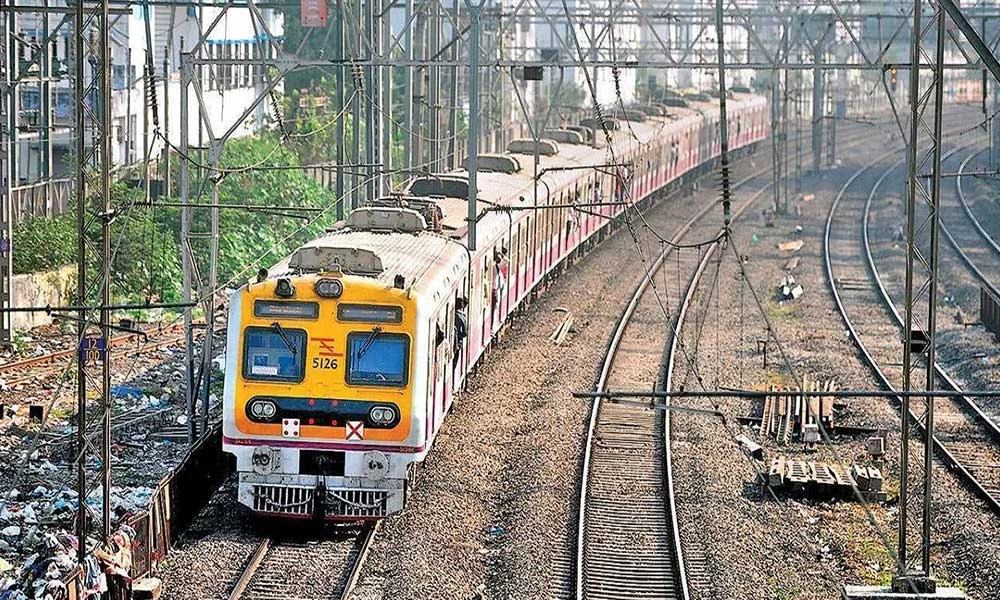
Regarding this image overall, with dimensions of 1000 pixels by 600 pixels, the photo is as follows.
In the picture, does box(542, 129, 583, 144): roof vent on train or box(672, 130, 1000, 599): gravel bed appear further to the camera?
box(542, 129, 583, 144): roof vent on train

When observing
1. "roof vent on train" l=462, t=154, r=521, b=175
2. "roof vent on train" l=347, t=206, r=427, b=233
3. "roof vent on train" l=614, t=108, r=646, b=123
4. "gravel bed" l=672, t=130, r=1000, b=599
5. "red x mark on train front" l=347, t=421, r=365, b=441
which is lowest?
"gravel bed" l=672, t=130, r=1000, b=599

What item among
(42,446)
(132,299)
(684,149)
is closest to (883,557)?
(42,446)

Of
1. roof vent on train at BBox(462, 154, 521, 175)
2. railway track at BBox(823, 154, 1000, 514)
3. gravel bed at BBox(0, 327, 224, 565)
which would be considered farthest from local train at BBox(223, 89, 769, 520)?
roof vent on train at BBox(462, 154, 521, 175)

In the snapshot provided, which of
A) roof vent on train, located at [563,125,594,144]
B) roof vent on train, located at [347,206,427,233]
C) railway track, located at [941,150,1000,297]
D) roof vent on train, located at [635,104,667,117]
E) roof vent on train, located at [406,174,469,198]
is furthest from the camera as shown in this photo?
roof vent on train, located at [635,104,667,117]

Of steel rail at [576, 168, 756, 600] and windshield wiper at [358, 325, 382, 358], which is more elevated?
windshield wiper at [358, 325, 382, 358]

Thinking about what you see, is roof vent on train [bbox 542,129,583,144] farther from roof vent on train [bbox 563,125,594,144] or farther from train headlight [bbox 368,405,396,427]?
train headlight [bbox 368,405,396,427]

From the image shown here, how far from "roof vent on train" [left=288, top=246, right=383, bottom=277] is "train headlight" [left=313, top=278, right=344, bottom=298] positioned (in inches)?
26.5

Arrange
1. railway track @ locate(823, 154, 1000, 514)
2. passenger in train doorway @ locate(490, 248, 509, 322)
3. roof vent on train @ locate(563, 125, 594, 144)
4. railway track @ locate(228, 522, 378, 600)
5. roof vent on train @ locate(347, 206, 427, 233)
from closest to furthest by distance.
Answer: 1. railway track @ locate(228, 522, 378, 600)
2. roof vent on train @ locate(347, 206, 427, 233)
3. railway track @ locate(823, 154, 1000, 514)
4. passenger in train doorway @ locate(490, 248, 509, 322)
5. roof vent on train @ locate(563, 125, 594, 144)

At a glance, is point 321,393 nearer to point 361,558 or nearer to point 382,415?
point 382,415

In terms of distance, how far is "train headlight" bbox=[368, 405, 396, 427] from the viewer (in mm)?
14531

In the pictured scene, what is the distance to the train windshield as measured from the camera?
1459 centimetres

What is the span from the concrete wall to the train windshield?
39.1 ft

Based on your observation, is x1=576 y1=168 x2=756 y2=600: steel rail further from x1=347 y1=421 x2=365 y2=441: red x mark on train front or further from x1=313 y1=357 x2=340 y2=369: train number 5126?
x1=313 y1=357 x2=340 y2=369: train number 5126

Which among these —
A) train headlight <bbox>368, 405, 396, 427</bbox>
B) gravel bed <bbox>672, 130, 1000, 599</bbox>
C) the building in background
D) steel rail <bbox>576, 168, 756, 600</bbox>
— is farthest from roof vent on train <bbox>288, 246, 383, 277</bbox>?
the building in background
